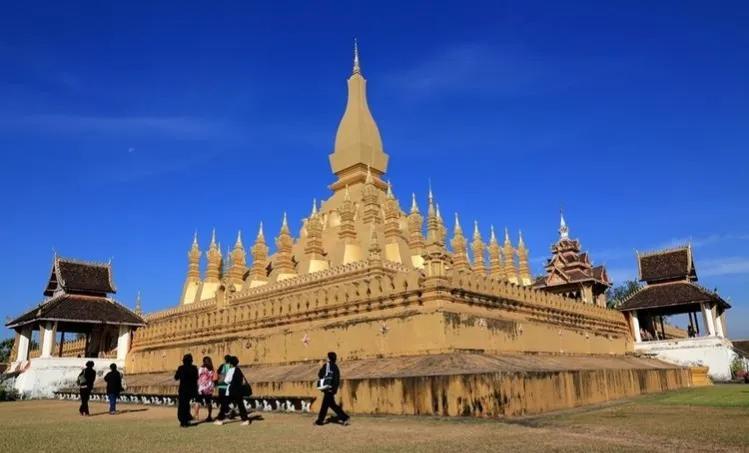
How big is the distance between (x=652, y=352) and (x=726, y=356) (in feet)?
11.4

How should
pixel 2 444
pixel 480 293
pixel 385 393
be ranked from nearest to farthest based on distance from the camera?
1. pixel 2 444
2. pixel 385 393
3. pixel 480 293

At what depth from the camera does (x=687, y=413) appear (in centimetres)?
1093

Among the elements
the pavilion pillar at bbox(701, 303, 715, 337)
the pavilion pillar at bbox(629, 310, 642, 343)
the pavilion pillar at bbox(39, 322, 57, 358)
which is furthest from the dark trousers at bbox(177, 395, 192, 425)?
the pavilion pillar at bbox(701, 303, 715, 337)

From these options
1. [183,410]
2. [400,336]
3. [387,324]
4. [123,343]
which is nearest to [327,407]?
[183,410]

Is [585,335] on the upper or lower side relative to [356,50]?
lower

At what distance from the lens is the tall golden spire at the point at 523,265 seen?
38847mm

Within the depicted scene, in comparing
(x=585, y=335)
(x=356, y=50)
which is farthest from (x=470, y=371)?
(x=356, y=50)

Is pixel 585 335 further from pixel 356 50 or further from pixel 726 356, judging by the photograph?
pixel 356 50

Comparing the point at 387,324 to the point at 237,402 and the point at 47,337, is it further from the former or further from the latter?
the point at 47,337

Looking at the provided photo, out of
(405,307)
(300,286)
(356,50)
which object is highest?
(356,50)

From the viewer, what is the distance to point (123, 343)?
28.7m

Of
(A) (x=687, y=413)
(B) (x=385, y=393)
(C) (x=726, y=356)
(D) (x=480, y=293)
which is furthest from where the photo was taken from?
(C) (x=726, y=356)

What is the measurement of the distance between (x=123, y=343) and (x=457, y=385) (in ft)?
76.8

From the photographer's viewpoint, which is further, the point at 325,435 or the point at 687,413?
the point at 687,413
